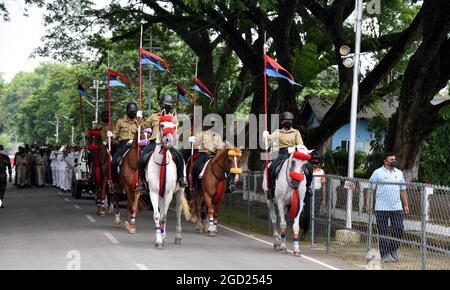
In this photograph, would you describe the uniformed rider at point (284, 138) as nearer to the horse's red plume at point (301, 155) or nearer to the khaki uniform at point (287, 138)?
the khaki uniform at point (287, 138)

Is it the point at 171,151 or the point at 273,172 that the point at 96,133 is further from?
the point at 273,172

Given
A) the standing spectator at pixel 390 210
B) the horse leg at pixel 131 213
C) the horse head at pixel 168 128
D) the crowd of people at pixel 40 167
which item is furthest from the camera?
the crowd of people at pixel 40 167

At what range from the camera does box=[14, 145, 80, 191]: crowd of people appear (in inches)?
1665

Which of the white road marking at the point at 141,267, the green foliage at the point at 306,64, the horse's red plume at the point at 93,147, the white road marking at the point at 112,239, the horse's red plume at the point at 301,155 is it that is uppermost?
the green foliage at the point at 306,64

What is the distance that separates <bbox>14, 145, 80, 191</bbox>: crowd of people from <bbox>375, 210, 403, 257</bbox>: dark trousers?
2668cm

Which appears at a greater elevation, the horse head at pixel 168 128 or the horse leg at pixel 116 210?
the horse head at pixel 168 128

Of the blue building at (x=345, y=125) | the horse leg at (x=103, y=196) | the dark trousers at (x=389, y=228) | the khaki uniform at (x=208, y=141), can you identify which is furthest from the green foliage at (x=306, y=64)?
the blue building at (x=345, y=125)

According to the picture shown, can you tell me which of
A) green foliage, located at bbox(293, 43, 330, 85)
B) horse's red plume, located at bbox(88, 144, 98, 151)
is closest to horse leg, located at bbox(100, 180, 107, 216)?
horse's red plume, located at bbox(88, 144, 98, 151)

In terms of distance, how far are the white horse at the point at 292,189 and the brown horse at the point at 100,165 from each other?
25.8ft

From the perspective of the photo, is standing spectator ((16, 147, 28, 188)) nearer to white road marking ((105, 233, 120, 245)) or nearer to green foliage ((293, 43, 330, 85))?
green foliage ((293, 43, 330, 85))

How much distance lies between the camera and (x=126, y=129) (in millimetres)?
21672

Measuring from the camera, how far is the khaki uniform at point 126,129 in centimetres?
2156
